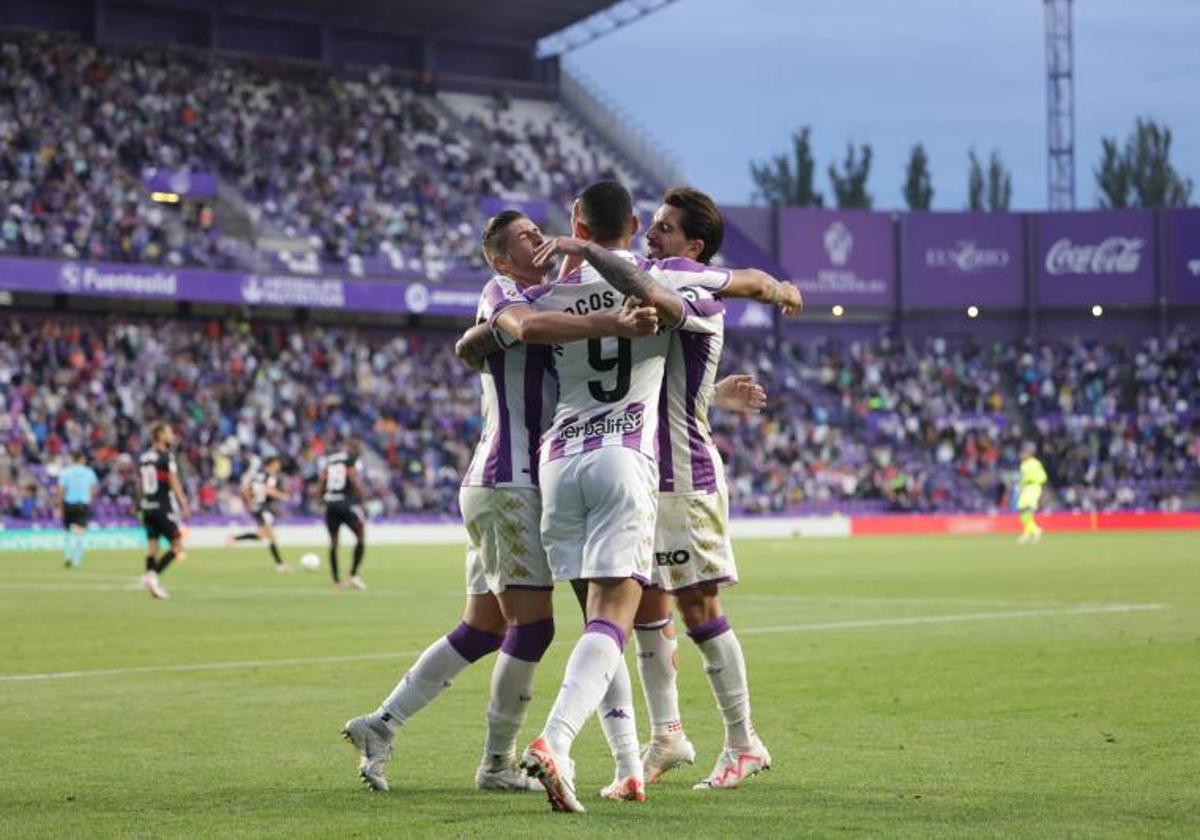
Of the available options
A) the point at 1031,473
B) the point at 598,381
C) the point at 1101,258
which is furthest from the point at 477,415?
the point at 598,381

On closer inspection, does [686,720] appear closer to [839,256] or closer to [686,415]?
[686,415]

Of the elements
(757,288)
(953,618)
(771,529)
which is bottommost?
(771,529)

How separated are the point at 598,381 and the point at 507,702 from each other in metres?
1.59

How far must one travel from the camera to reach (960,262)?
73.8m

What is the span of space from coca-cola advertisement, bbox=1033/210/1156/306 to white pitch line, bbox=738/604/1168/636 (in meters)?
54.1

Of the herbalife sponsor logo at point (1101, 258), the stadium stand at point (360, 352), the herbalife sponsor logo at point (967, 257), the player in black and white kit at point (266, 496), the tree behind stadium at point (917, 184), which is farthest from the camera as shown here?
the tree behind stadium at point (917, 184)

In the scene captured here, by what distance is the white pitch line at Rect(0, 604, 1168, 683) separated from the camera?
14.4 metres

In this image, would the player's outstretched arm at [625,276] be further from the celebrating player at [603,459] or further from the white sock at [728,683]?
the white sock at [728,683]

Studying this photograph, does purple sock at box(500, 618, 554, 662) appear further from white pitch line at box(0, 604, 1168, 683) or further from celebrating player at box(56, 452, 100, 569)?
celebrating player at box(56, 452, 100, 569)

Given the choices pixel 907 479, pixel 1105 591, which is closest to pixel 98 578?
pixel 1105 591

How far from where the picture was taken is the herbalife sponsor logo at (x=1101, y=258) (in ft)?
240

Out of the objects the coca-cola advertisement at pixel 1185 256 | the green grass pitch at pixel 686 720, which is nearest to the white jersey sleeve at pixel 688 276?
the green grass pitch at pixel 686 720

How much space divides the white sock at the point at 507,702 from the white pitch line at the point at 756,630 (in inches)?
260

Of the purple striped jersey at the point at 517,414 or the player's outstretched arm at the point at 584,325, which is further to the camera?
the purple striped jersey at the point at 517,414
